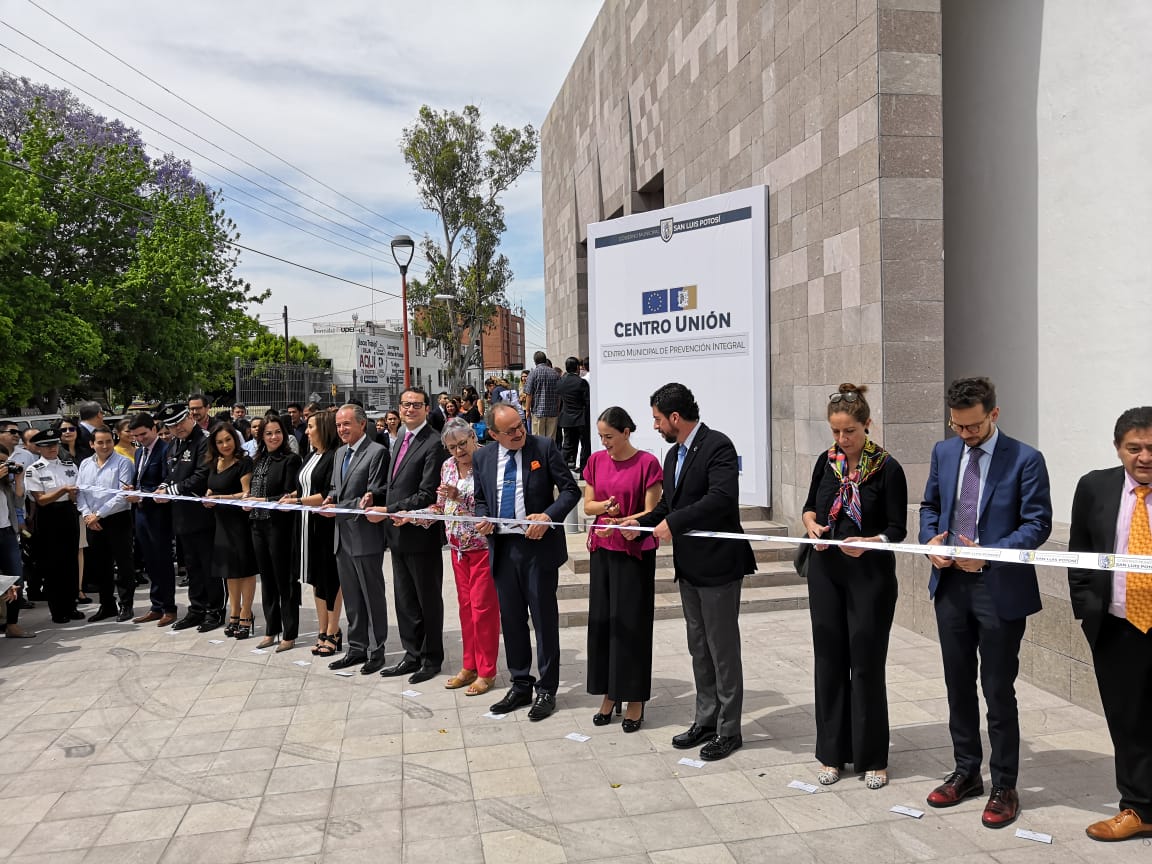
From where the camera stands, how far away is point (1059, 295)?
21.1 ft

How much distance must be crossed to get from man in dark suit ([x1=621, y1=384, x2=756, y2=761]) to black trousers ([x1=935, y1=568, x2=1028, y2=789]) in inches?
41.4

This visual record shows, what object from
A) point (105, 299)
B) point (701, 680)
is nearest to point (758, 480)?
point (701, 680)

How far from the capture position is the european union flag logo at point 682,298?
30.0 feet

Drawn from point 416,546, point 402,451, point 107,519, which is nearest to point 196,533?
point 107,519

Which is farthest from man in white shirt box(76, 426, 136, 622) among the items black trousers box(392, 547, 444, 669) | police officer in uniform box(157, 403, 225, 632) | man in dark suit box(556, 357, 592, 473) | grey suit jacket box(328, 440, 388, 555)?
man in dark suit box(556, 357, 592, 473)

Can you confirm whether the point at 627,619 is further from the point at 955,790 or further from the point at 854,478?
the point at 955,790

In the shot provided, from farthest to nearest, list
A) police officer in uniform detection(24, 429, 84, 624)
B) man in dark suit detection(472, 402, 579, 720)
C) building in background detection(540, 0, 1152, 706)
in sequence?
police officer in uniform detection(24, 429, 84, 624) < building in background detection(540, 0, 1152, 706) < man in dark suit detection(472, 402, 579, 720)

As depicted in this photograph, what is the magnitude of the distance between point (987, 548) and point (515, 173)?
28.4 meters

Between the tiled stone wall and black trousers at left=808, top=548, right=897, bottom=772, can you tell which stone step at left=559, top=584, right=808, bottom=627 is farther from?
black trousers at left=808, top=548, right=897, bottom=772

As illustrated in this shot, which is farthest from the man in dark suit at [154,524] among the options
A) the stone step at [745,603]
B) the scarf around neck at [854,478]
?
the scarf around neck at [854,478]

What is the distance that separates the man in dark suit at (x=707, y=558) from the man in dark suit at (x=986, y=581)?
1.04 m

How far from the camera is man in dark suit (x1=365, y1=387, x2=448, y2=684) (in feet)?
19.7

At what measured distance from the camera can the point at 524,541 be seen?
532 centimetres

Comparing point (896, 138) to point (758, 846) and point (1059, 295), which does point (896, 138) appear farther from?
point (758, 846)
